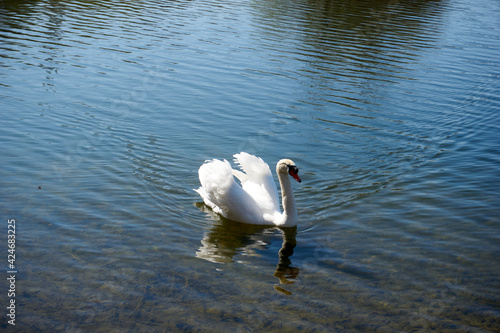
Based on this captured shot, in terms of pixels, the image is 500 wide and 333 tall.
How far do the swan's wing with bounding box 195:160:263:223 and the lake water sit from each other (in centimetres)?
24

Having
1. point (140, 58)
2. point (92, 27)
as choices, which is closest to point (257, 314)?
point (140, 58)

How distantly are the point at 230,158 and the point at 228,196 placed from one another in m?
3.20

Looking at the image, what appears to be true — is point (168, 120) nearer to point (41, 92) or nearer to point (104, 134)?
point (104, 134)

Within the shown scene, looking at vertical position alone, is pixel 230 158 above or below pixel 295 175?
below

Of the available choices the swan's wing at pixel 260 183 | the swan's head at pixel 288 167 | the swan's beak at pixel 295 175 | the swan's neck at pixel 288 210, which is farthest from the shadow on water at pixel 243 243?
the swan's head at pixel 288 167

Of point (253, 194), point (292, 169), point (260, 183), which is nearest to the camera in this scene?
point (292, 169)

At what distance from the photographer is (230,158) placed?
1259 centimetres

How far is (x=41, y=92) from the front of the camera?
16.1 m

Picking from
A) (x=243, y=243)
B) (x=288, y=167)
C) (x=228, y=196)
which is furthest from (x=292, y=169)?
(x=243, y=243)

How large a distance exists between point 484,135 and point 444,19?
2401cm

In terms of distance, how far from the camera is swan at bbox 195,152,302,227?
31.1ft

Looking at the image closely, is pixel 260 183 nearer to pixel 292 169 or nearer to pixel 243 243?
pixel 292 169

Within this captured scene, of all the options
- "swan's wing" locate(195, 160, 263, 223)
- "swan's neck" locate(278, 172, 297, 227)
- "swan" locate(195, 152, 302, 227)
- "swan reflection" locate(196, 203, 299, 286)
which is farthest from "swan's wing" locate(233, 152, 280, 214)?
"swan reflection" locate(196, 203, 299, 286)

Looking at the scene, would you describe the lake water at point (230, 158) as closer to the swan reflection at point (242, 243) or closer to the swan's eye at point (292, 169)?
the swan reflection at point (242, 243)
